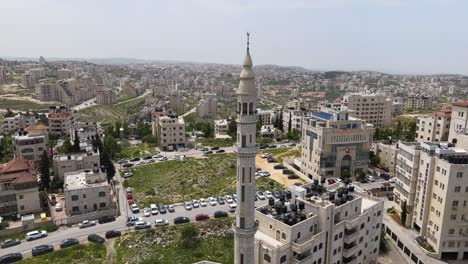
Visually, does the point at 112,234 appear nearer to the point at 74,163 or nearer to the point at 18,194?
the point at 18,194

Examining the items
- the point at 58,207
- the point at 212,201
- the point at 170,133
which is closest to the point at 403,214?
the point at 212,201

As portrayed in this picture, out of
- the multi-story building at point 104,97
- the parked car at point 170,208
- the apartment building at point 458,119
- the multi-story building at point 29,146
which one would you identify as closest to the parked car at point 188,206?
the parked car at point 170,208

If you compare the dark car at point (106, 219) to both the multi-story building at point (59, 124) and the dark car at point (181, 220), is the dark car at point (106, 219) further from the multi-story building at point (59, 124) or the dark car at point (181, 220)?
the multi-story building at point (59, 124)

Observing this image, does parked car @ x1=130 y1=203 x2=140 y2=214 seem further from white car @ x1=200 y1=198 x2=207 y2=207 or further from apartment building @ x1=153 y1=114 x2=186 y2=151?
apartment building @ x1=153 y1=114 x2=186 y2=151

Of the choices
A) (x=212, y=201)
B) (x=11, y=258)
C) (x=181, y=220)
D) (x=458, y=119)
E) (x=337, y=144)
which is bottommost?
(x=11, y=258)

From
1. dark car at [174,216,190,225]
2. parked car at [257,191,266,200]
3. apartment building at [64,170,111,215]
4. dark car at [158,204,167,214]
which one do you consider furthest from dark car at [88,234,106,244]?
parked car at [257,191,266,200]

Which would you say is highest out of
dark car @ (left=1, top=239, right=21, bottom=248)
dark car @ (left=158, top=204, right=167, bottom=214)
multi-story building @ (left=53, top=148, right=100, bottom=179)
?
multi-story building @ (left=53, top=148, right=100, bottom=179)
